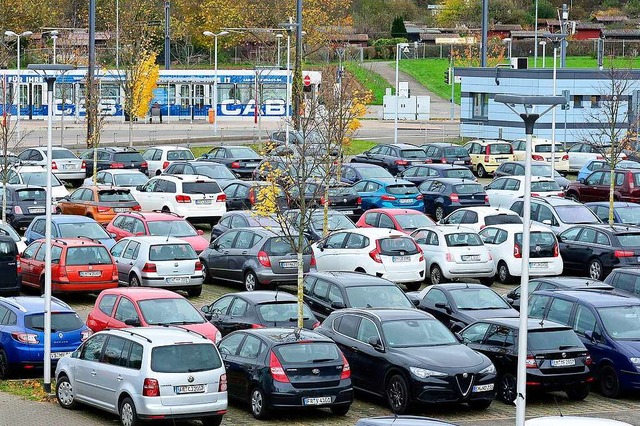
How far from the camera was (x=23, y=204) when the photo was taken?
123 ft

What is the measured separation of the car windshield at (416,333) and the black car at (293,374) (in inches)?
45.1

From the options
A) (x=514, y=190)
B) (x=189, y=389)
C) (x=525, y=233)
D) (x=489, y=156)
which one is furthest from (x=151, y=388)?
(x=489, y=156)

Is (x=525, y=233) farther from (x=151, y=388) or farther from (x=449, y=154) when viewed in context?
(x=449, y=154)

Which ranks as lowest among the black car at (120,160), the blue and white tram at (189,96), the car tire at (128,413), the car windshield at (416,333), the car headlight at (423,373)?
the car tire at (128,413)

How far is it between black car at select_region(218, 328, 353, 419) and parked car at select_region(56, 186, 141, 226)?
17.4 meters

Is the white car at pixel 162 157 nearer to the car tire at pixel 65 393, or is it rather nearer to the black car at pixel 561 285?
the black car at pixel 561 285

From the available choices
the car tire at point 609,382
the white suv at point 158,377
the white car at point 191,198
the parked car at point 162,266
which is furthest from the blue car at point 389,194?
the white suv at point 158,377

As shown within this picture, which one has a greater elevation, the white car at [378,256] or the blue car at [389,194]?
the blue car at [389,194]

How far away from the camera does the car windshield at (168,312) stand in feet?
73.6

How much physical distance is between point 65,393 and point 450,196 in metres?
21.3

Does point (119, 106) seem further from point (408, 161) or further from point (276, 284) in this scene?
point (276, 284)

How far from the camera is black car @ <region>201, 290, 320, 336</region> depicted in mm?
22609

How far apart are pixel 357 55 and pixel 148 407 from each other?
348 feet

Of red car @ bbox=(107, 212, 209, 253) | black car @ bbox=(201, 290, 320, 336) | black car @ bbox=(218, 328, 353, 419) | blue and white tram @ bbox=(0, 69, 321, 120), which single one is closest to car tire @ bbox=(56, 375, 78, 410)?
black car @ bbox=(218, 328, 353, 419)
